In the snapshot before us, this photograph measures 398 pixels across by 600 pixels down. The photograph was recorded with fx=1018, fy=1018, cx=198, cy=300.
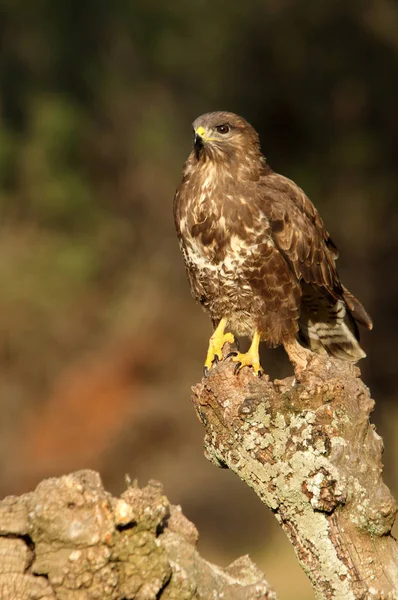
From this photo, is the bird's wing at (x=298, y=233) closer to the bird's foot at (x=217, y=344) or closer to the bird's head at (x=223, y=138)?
the bird's head at (x=223, y=138)

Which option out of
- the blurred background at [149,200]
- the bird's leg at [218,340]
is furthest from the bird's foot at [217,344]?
the blurred background at [149,200]

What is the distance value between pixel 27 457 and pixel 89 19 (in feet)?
16.6

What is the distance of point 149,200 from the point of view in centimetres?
1148

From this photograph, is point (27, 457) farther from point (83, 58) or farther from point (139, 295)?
point (83, 58)

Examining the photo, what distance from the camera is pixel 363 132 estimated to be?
10.9 meters

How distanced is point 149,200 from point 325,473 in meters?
8.39

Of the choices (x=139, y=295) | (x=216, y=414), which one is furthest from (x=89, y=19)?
(x=216, y=414)

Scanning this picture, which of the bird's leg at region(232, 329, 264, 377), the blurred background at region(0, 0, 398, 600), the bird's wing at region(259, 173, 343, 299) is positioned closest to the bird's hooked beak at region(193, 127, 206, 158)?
the bird's wing at region(259, 173, 343, 299)

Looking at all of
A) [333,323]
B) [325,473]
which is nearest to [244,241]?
[333,323]

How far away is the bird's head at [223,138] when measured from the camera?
16.8ft

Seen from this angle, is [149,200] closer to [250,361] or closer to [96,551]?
[250,361]

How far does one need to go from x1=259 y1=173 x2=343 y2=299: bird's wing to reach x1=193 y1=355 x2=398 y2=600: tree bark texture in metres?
1.46

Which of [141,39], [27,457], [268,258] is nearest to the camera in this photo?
[268,258]

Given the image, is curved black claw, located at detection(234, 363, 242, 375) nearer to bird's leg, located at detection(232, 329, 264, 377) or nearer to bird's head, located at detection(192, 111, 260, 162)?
bird's leg, located at detection(232, 329, 264, 377)
